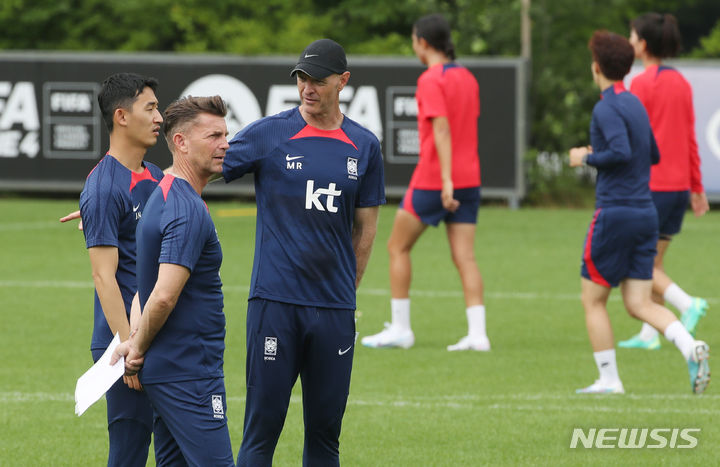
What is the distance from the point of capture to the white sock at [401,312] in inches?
401

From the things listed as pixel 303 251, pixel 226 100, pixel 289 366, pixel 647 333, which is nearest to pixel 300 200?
pixel 303 251

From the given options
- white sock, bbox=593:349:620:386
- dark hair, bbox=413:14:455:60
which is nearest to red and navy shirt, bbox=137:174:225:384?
white sock, bbox=593:349:620:386

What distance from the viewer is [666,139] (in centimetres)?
1012

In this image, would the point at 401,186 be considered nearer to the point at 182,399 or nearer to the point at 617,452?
the point at 617,452

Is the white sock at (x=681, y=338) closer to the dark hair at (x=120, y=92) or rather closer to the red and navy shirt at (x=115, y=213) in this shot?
the red and navy shirt at (x=115, y=213)

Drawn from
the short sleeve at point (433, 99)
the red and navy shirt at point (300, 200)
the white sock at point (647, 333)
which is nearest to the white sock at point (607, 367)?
the white sock at point (647, 333)

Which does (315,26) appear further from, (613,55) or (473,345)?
(613,55)

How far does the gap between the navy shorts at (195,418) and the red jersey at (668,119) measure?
6.09 meters

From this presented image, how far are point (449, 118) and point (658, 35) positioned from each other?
5.84ft

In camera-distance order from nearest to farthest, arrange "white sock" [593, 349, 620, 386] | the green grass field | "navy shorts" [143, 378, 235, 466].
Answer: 1. "navy shorts" [143, 378, 235, 466]
2. the green grass field
3. "white sock" [593, 349, 620, 386]

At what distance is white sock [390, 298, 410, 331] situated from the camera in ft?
33.4

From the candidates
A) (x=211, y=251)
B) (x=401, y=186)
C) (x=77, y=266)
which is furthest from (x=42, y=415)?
(x=401, y=186)

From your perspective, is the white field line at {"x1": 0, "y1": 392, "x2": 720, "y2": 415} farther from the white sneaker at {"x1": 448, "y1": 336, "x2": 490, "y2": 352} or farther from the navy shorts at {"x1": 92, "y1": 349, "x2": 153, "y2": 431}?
the navy shorts at {"x1": 92, "y1": 349, "x2": 153, "y2": 431}

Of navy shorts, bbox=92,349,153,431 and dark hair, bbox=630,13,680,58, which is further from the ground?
dark hair, bbox=630,13,680,58
